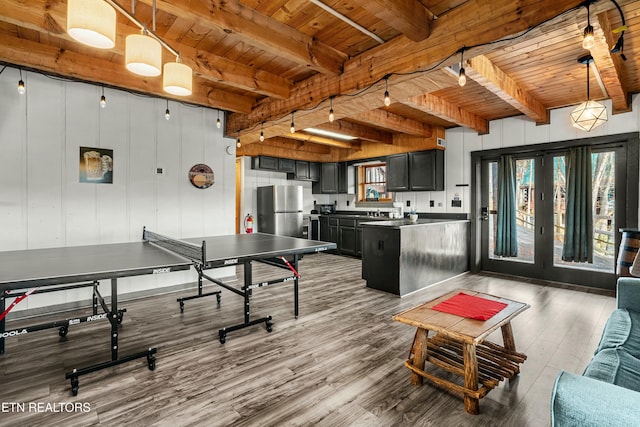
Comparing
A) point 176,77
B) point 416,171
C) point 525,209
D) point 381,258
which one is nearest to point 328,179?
point 416,171

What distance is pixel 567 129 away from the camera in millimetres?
4609

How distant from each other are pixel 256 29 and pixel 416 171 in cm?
444

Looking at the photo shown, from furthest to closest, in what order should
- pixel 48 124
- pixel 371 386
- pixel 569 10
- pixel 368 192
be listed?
pixel 368 192
pixel 48 124
pixel 371 386
pixel 569 10

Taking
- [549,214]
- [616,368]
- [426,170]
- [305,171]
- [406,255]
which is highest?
[305,171]

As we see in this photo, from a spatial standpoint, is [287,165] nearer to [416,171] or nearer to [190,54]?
[416,171]

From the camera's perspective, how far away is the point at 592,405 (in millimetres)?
880

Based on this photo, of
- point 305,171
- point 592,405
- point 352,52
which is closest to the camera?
point 592,405

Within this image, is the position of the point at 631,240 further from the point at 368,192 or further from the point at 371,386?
the point at 368,192

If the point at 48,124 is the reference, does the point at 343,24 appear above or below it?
above

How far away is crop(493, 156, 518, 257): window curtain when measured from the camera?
5.20m

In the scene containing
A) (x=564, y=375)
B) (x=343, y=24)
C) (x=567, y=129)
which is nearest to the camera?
(x=564, y=375)

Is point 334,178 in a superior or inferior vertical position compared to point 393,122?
inferior

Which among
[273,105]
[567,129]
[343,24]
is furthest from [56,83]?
[567,129]

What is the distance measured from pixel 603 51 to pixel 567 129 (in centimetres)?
236
